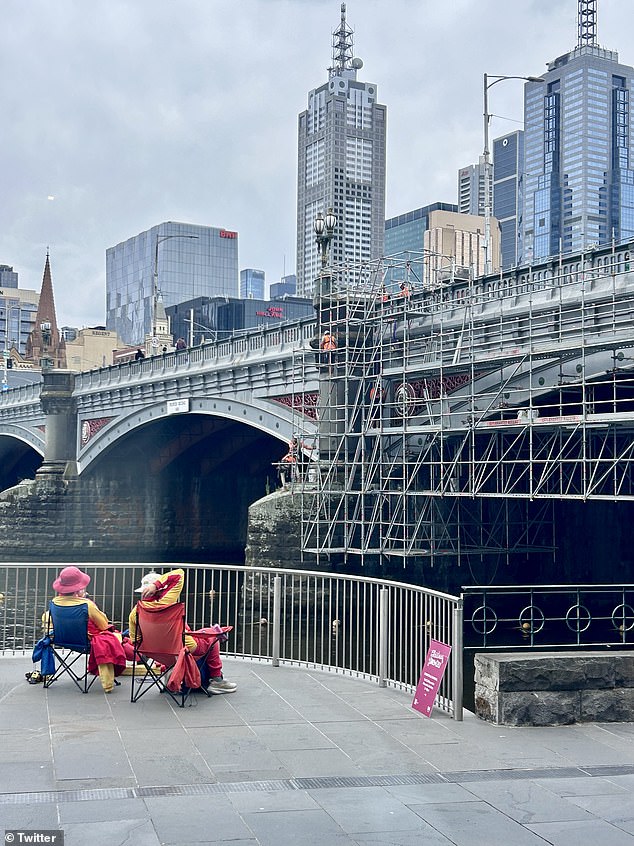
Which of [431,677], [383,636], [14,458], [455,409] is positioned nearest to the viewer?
[431,677]

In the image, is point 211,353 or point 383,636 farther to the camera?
point 211,353

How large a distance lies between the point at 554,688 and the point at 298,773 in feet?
8.04

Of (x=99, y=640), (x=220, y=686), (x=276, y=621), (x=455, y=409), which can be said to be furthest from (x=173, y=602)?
(x=455, y=409)

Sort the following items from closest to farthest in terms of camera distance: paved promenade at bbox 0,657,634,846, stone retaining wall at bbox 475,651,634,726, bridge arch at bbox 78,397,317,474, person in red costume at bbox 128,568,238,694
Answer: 1. paved promenade at bbox 0,657,634,846
2. stone retaining wall at bbox 475,651,634,726
3. person in red costume at bbox 128,568,238,694
4. bridge arch at bbox 78,397,317,474

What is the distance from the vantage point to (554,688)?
8.62 m

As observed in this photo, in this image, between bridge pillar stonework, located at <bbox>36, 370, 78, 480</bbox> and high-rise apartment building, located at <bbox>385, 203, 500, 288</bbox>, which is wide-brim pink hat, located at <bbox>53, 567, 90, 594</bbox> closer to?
high-rise apartment building, located at <bbox>385, 203, 500, 288</bbox>

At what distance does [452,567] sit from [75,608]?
19.5 m

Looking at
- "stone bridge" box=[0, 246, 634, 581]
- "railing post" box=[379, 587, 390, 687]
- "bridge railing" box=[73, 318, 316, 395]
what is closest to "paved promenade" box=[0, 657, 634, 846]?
"railing post" box=[379, 587, 390, 687]

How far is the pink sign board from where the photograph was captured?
8.83m

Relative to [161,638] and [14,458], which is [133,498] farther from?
[161,638]

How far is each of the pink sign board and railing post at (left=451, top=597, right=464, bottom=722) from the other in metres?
0.11

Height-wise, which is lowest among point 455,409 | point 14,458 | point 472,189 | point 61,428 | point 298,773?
point 298,773

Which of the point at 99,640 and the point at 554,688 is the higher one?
the point at 99,640

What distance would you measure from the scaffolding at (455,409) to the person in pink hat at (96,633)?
1367cm
